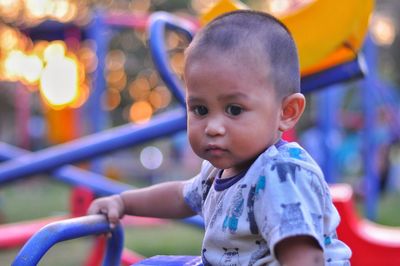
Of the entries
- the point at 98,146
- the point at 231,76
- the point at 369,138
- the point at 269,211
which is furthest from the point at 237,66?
the point at 369,138

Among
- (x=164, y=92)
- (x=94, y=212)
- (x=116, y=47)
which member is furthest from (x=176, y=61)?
(x=94, y=212)

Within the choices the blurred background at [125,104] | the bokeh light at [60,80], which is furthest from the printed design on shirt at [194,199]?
the bokeh light at [60,80]

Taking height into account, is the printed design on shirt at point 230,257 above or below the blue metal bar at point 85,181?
below

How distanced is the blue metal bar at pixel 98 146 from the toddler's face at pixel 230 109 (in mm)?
1115

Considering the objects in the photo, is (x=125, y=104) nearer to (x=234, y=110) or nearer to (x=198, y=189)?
(x=198, y=189)

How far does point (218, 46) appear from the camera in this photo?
1097 mm

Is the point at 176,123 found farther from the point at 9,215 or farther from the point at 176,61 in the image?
the point at 176,61

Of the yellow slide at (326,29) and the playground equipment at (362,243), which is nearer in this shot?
the yellow slide at (326,29)

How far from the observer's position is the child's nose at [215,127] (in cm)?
109

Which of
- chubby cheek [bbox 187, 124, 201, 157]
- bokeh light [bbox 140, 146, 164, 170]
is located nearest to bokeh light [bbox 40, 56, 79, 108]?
bokeh light [bbox 140, 146, 164, 170]

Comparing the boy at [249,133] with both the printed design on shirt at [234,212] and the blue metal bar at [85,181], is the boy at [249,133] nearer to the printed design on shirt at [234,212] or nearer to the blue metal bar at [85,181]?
the printed design on shirt at [234,212]

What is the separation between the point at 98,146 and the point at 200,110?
1.31 metres

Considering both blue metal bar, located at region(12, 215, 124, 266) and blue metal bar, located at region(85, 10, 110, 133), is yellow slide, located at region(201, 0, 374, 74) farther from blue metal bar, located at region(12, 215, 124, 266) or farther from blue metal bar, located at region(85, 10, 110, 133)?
blue metal bar, located at region(85, 10, 110, 133)

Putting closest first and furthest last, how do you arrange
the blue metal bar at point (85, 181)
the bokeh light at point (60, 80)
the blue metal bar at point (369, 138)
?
the blue metal bar at point (85, 181)
the blue metal bar at point (369, 138)
the bokeh light at point (60, 80)
